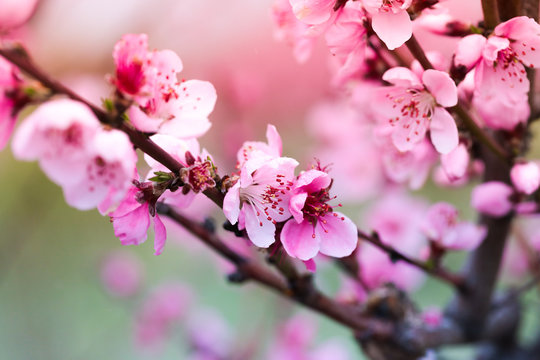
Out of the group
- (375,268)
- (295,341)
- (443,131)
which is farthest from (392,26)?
(295,341)

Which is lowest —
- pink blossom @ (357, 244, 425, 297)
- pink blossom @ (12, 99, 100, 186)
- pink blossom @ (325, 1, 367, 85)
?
pink blossom @ (357, 244, 425, 297)

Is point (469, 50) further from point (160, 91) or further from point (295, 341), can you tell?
point (295, 341)

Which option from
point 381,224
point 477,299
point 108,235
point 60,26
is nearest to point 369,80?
point 477,299

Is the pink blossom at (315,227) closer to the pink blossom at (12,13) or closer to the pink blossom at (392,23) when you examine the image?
the pink blossom at (392,23)

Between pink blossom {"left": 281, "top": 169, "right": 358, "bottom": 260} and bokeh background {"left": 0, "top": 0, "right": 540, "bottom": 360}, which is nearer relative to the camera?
pink blossom {"left": 281, "top": 169, "right": 358, "bottom": 260}

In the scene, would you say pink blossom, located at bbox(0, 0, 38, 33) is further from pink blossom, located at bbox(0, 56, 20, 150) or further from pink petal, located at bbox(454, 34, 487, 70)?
pink petal, located at bbox(454, 34, 487, 70)

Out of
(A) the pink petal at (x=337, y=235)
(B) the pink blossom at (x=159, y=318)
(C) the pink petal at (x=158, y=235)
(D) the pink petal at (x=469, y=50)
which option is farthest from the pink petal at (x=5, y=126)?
(B) the pink blossom at (x=159, y=318)

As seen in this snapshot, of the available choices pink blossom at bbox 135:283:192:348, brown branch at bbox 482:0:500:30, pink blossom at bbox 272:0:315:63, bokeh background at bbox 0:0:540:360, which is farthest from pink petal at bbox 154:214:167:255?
pink blossom at bbox 135:283:192:348
